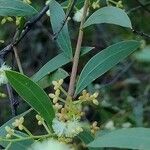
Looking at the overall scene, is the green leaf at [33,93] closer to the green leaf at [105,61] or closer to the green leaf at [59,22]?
the green leaf at [105,61]

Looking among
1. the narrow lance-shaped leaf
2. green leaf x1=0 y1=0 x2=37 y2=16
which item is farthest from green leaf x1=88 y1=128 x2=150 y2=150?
green leaf x1=0 y1=0 x2=37 y2=16

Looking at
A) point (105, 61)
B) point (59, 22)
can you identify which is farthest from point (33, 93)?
point (59, 22)

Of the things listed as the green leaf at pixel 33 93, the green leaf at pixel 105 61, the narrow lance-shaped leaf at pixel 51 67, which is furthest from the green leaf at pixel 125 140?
the narrow lance-shaped leaf at pixel 51 67

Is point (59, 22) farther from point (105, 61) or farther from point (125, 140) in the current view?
point (125, 140)

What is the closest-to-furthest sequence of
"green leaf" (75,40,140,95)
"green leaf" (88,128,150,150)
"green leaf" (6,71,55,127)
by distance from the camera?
"green leaf" (88,128,150,150) < "green leaf" (6,71,55,127) < "green leaf" (75,40,140,95)

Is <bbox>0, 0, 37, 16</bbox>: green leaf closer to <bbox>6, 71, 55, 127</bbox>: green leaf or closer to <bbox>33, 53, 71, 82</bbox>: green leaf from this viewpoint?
<bbox>33, 53, 71, 82</bbox>: green leaf

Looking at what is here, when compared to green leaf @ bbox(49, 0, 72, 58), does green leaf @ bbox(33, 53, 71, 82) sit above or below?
below

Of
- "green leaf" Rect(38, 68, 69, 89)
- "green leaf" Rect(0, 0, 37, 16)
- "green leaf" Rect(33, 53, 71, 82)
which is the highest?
"green leaf" Rect(0, 0, 37, 16)
